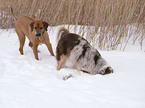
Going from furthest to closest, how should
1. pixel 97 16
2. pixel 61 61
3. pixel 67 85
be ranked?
pixel 97 16 → pixel 61 61 → pixel 67 85

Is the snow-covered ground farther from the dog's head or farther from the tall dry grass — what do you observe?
the tall dry grass

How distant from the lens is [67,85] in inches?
79.7

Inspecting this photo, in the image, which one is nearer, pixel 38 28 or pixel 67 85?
pixel 67 85

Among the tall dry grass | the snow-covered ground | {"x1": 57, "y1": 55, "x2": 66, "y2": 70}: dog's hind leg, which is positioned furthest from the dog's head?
the tall dry grass

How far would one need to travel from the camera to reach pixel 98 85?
197cm

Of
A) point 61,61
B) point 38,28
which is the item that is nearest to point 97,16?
point 38,28

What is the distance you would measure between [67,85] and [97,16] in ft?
8.29

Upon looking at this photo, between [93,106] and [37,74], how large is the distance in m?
1.18

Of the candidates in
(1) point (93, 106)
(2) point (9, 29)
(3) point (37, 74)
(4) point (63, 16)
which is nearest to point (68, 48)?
(3) point (37, 74)

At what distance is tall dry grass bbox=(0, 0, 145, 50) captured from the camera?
12.8ft

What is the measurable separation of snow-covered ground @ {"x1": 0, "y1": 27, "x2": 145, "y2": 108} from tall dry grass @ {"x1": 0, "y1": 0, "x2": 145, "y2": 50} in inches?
42.4

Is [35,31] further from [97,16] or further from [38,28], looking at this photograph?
[97,16]

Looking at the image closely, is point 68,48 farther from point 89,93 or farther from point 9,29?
point 9,29

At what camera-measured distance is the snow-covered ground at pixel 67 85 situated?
156 centimetres
